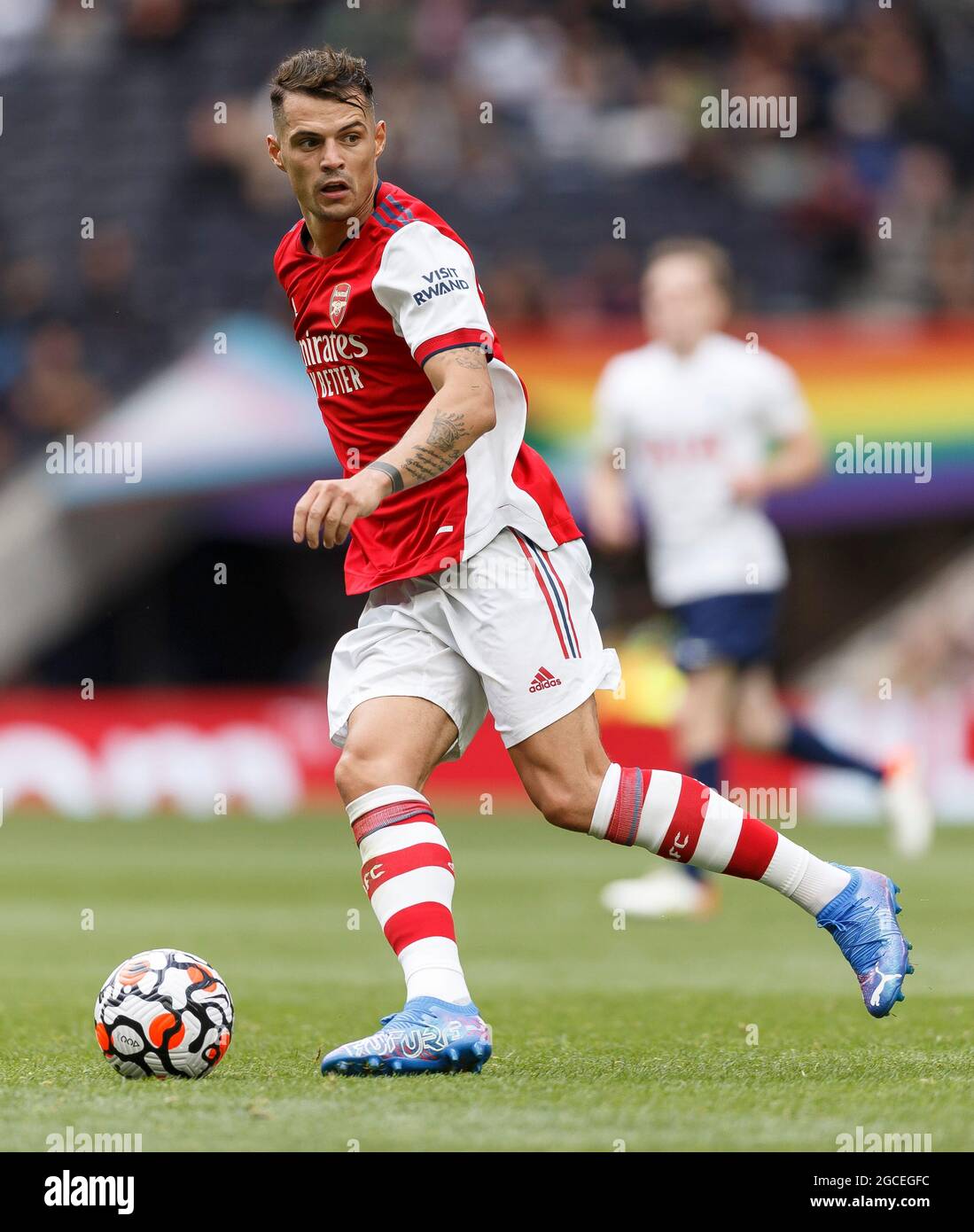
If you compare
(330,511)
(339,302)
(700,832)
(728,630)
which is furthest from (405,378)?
(728,630)

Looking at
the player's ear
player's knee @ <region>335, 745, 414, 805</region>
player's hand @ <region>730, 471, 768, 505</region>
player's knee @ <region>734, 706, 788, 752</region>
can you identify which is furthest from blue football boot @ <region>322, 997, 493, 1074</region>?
player's knee @ <region>734, 706, 788, 752</region>

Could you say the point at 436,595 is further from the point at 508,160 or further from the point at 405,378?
the point at 508,160

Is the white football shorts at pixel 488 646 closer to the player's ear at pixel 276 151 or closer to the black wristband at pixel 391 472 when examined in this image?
the black wristband at pixel 391 472

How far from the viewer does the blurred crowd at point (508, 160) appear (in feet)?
58.1

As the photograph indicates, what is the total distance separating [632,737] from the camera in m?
15.1

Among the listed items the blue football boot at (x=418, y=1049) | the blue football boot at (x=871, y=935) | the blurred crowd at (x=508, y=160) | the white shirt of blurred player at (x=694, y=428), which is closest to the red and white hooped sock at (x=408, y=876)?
the blue football boot at (x=418, y=1049)

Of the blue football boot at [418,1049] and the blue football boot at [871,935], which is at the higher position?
the blue football boot at [871,935]

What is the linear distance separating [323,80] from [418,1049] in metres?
2.16

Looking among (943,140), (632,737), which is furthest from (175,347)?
(943,140)

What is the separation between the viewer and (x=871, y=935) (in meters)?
4.84

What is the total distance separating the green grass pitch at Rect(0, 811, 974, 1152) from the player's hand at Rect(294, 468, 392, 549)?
113cm

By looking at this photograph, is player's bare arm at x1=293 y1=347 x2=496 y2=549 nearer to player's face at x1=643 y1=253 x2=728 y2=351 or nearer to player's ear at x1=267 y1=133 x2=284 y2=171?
player's ear at x1=267 y1=133 x2=284 y2=171

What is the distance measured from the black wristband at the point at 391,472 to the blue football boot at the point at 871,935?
1440 mm
